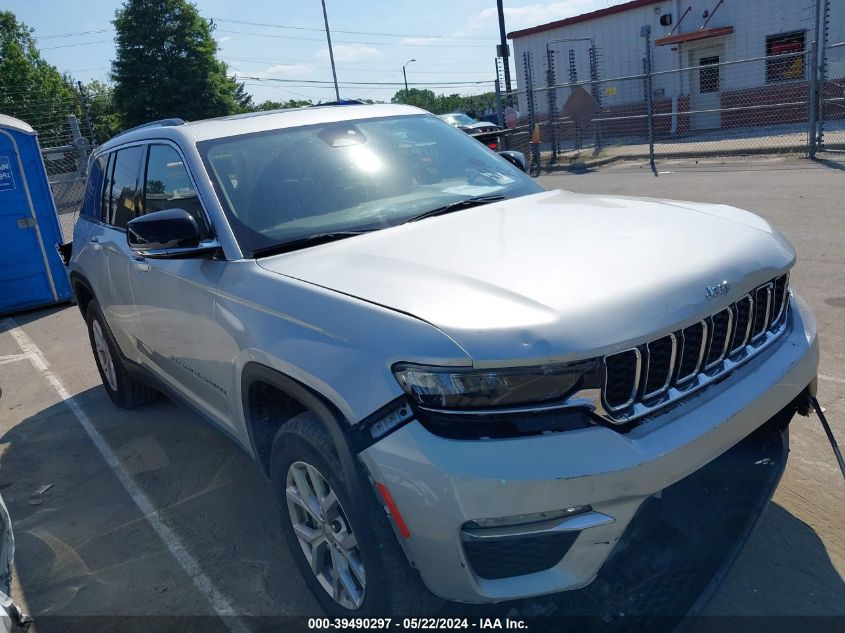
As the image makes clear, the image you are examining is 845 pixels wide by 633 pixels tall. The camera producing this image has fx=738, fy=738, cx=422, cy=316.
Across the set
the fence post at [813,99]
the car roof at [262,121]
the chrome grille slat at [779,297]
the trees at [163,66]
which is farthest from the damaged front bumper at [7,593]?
the trees at [163,66]

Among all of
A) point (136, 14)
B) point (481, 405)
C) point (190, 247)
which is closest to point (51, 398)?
point (190, 247)

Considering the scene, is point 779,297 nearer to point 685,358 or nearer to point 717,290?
point 717,290

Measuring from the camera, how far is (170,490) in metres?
4.11

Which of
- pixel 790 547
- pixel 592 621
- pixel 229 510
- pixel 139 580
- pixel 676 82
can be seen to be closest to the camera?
pixel 592 621

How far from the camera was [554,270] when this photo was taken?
2393mm

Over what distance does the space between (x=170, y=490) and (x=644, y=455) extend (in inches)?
116

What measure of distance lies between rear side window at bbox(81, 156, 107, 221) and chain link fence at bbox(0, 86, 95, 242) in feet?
2.10

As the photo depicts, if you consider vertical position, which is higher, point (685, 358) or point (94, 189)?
point (94, 189)

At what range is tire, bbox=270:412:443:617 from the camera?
2258 mm

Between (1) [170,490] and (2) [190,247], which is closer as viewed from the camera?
(2) [190,247]

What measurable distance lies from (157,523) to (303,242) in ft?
5.84

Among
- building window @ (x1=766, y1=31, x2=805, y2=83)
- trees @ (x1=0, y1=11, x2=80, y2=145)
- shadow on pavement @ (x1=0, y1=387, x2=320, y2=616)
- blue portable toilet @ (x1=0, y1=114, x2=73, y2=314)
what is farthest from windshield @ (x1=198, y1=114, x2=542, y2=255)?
trees @ (x1=0, y1=11, x2=80, y2=145)

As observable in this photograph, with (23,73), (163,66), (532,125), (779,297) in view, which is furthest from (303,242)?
(23,73)

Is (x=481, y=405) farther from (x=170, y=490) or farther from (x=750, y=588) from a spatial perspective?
(x=170, y=490)
